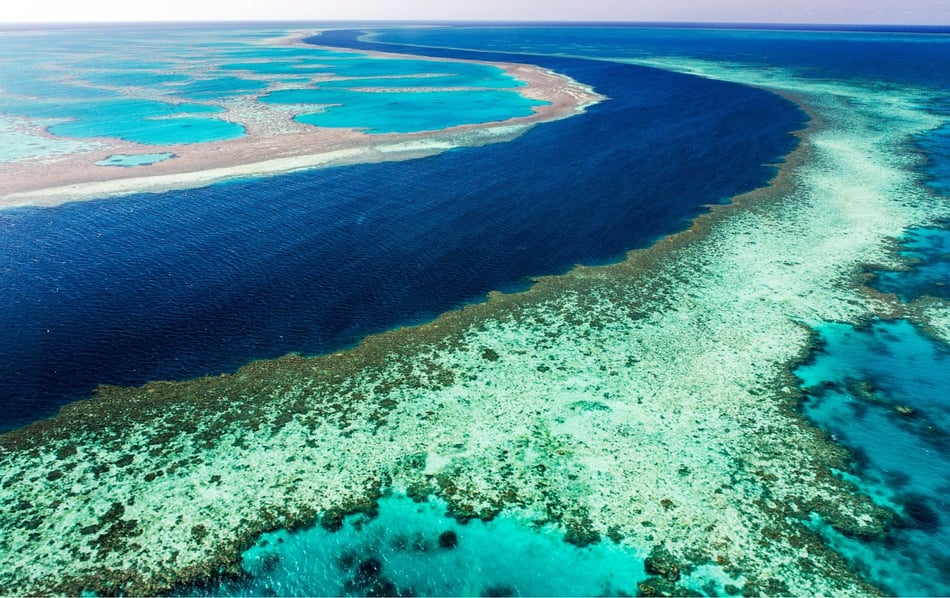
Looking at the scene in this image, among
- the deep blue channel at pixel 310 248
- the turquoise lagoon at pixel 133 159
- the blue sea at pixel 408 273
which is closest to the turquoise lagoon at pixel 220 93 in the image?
the blue sea at pixel 408 273

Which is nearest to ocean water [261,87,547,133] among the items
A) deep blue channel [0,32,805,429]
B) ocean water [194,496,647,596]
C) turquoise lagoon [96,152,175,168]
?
deep blue channel [0,32,805,429]

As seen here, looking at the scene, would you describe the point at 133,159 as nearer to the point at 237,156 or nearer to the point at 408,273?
the point at 237,156

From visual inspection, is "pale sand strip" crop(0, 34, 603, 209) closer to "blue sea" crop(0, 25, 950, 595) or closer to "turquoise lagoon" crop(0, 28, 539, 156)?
"blue sea" crop(0, 25, 950, 595)

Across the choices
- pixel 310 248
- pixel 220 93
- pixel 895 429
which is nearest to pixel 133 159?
pixel 310 248

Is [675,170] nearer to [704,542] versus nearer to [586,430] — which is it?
[586,430]

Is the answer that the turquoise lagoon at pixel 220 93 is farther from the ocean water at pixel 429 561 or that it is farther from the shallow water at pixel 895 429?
the ocean water at pixel 429 561

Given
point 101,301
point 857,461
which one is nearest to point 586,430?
point 857,461
